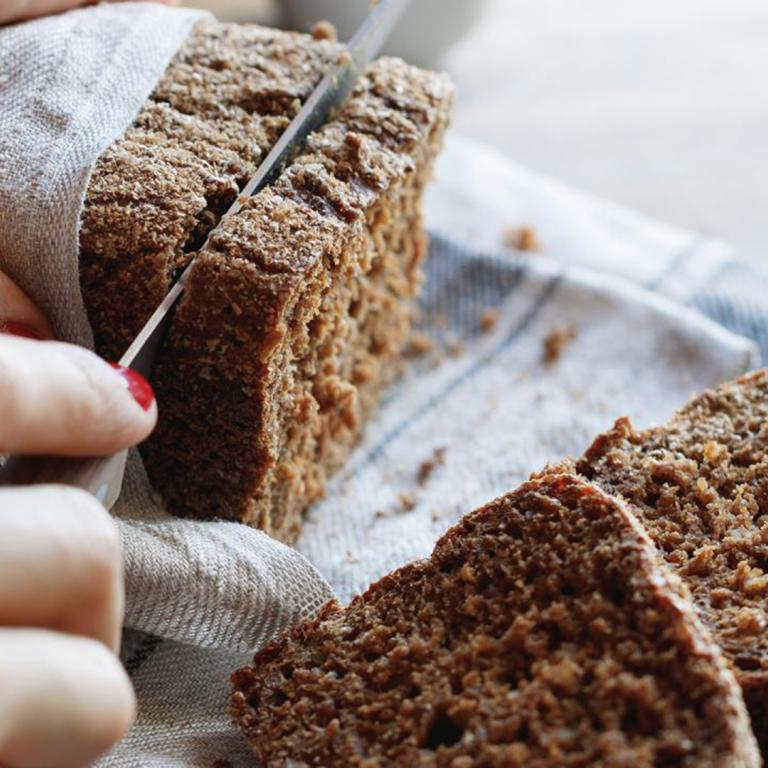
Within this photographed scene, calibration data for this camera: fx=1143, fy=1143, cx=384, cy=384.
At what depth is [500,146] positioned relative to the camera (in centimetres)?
479

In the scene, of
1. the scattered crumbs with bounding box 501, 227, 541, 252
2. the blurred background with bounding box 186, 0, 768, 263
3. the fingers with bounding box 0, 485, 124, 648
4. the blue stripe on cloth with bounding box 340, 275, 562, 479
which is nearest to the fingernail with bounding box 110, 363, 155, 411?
the fingers with bounding box 0, 485, 124, 648

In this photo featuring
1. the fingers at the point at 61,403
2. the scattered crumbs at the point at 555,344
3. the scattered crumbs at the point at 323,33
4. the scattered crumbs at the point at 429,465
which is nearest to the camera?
the fingers at the point at 61,403

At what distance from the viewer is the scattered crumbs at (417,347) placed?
3689 mm

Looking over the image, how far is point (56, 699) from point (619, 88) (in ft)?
13.1

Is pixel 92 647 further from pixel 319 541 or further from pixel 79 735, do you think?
pixel 319 541

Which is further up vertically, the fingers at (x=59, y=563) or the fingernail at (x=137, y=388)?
the fingernail at (x=137, y=388)

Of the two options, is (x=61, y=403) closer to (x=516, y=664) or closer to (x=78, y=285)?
(x=78, y=285)

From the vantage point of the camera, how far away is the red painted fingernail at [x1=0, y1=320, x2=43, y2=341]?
233 cm

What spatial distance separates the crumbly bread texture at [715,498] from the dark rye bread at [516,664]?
0.19 metres

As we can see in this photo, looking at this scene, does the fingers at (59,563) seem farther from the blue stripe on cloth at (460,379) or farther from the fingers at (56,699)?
the blue stripe on cloth at (460,379)

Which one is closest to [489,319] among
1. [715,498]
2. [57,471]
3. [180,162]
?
[715,498]

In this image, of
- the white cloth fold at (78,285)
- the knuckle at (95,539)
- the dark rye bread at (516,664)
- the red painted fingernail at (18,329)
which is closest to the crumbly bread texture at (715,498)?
the dark rye bread at (516,664)

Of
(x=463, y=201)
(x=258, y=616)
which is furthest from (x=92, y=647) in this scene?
(x=463, y=201)

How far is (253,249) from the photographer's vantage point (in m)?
2.30
